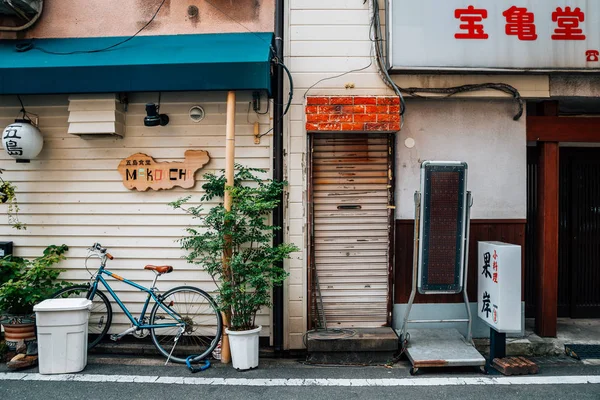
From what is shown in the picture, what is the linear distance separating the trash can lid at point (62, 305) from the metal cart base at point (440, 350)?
4.33 metres

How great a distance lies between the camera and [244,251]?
240 inches

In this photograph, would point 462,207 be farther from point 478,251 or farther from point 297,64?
point 297,64

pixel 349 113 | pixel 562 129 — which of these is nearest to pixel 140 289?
pixel 349 113

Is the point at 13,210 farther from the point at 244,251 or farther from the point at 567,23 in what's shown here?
the point at 567,23

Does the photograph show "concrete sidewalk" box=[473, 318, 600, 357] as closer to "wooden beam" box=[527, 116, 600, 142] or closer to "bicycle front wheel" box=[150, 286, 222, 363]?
"wooden beam" box=[527, 116, 600, 142]

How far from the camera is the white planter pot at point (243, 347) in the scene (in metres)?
5.61

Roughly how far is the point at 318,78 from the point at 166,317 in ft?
13.8

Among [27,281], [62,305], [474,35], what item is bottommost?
[62,305]

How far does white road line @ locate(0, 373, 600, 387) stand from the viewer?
17.3 ft

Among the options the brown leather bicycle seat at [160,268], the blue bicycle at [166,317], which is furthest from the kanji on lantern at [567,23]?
the brown leather bicycle seat at [160,268]

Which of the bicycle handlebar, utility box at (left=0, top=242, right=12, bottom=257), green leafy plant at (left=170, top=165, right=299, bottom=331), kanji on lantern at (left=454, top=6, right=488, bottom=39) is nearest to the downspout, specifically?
green leafy plant at (left=170, top=165, right=299, bottom=331)

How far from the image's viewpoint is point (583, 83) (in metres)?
6.48

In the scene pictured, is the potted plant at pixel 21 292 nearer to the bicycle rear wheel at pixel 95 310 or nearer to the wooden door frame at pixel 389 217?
the bicycle rear wheel at pixel 95 310

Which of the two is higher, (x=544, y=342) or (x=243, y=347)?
(x=243, y=347)
